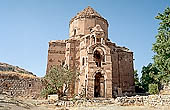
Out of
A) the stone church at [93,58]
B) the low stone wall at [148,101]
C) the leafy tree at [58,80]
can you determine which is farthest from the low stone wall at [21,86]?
the low stone wall at [148,101]

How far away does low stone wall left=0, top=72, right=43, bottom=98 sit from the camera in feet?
73.9

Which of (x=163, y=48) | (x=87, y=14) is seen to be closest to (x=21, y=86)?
(x=87, y=14)

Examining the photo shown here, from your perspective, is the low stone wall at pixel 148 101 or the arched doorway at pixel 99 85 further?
the arched doorway at pixel 99 85

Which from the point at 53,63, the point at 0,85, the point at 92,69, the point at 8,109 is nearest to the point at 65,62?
the point at 53,63

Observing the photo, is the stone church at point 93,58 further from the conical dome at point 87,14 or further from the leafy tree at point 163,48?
the leafy tree at point 163,48

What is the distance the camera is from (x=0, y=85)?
A: 73.9ft

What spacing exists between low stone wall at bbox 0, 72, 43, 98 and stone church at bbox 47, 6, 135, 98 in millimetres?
4146

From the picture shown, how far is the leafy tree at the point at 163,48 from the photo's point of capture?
1687 centimetres

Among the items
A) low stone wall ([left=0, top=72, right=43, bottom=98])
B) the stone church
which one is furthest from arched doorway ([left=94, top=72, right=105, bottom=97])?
low stone wall ([left=0, top=72, right=43, bottom=98])

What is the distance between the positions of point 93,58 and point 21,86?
35.7ft

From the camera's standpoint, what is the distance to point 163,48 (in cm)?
1714

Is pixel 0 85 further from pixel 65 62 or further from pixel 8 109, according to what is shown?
pixel 8 109

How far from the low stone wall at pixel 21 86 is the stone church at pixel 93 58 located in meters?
4.15

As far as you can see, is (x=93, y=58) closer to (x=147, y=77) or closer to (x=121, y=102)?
(x=121, y=102)
